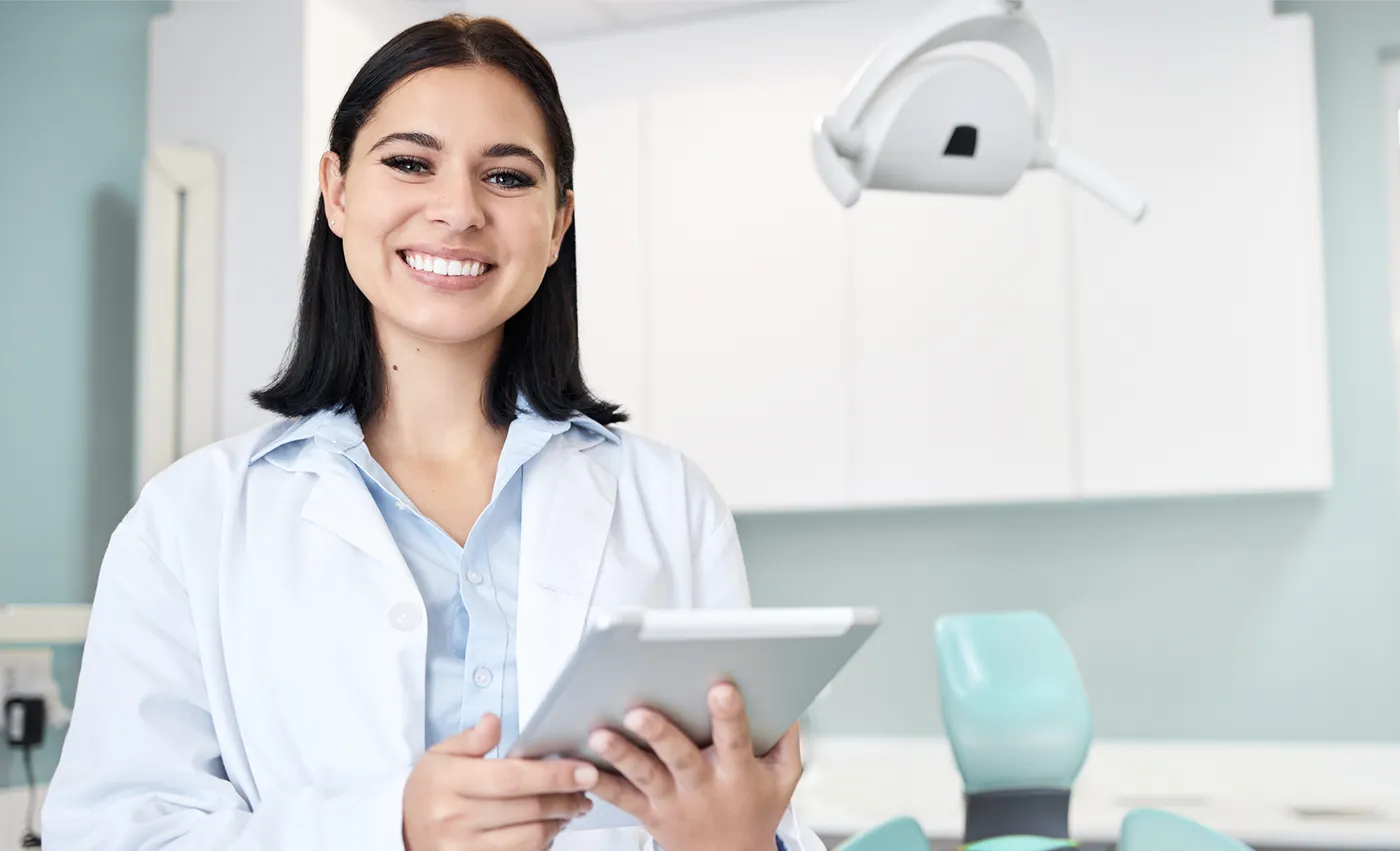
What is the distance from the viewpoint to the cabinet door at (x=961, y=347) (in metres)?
2.87

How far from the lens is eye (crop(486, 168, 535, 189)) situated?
3.73 feet

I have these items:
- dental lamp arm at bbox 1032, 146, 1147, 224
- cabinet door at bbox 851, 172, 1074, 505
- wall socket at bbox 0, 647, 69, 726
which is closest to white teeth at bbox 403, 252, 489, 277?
dental lamp arm at bbox 1032, 146, 1147, 224

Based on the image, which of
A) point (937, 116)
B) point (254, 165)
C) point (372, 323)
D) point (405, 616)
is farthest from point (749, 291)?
point (405, 616)

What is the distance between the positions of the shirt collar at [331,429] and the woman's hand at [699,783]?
43cm

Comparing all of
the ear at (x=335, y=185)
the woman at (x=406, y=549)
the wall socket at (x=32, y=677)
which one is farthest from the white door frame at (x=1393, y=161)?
the wall socket at (x=32, y=677)

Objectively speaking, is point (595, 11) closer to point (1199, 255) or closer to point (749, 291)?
point (749, 291)

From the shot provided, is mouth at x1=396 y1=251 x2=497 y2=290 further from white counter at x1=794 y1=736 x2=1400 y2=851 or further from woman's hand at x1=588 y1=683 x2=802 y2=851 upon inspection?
white counter at x1=794 y1=736 x2=1400 y2=851

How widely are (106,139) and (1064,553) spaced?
2.42 metres

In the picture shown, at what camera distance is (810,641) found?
78 cm

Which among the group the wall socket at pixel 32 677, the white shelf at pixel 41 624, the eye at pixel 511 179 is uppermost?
the eye at pixel 511 179

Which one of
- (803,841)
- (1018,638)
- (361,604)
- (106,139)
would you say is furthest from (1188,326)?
(106,139)

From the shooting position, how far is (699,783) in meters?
0.83

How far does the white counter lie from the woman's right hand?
6.39ft

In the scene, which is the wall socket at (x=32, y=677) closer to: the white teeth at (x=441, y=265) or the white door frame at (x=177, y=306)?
the white door frame at (x=177, y=306)
